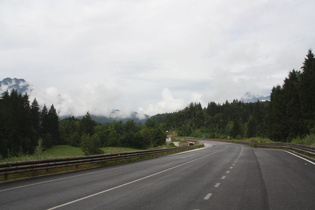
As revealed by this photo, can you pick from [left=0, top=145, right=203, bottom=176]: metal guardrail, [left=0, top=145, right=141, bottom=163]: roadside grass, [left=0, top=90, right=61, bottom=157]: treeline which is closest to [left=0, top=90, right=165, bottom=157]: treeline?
[left=0, top=90, right=61, bottom=157]: treeline

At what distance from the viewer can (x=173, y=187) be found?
10406 mm

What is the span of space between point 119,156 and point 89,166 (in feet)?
15.8

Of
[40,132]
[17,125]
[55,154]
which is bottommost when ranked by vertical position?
[55,154]

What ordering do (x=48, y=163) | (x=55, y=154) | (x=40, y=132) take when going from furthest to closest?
(x=40, y=132) < (x=55, y=154) < (x=48, y=163)

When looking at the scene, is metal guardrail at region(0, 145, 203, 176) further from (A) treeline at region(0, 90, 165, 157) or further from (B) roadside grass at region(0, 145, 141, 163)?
(A) treeline at region(0, 90, 165, 157)

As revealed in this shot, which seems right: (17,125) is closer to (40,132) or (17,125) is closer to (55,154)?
(55,154)

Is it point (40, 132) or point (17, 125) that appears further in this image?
point (40, 132)

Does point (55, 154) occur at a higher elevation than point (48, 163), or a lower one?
lower

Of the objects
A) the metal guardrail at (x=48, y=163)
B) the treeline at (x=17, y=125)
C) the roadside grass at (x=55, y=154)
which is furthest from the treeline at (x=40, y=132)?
the metal guardrail at (x=48, y=163)

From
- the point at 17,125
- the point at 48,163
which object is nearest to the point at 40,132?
the point at 17,125

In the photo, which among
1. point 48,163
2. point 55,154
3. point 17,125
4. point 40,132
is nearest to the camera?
point 48,163

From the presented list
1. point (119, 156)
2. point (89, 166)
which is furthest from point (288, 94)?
point (89, 166)

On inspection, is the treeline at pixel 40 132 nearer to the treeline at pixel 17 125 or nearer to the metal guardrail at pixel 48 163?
the treeline at pixel 17 125

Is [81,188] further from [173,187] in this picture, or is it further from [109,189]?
[173,187]
